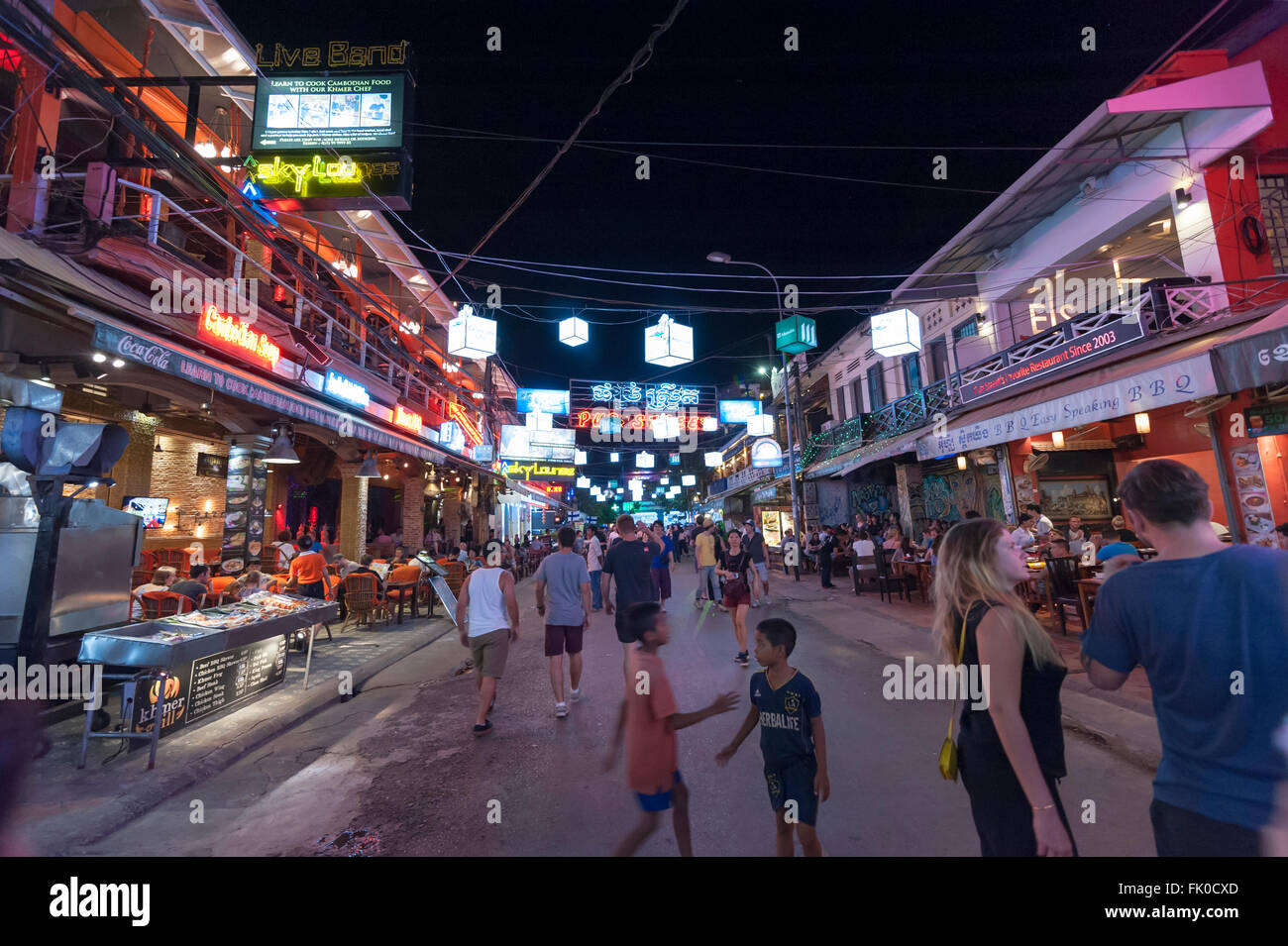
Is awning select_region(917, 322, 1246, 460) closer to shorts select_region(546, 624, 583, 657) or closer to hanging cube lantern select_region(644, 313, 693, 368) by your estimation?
hanging cube lantern select_region(644, 313, 693, 368)

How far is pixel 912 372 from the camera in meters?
17.9

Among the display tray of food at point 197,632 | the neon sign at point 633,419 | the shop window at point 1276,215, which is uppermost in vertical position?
the neon sign at point 633,419

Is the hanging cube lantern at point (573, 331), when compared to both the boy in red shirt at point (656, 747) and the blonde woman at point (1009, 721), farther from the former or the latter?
the blonde woman at point (1009, 721)

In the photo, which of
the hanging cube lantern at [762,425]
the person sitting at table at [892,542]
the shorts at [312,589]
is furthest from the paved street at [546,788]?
the hanging cube lantern at [762,425]

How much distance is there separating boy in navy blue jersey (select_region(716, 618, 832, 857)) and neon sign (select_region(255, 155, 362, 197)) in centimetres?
1005

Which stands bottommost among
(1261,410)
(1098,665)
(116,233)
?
(1098,665)

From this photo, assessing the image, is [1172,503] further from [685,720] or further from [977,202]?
[977,202]

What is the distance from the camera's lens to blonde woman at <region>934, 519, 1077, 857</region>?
1.80 meters

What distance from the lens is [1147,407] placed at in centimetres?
782

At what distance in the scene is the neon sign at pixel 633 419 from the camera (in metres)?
25.6

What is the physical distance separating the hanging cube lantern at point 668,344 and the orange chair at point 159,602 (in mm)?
9513
